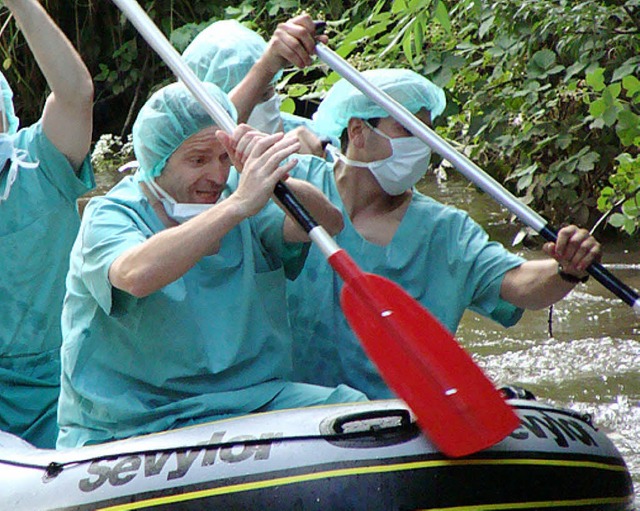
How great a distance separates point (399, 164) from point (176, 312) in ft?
2.81

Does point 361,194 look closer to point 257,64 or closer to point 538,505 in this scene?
point 257,64

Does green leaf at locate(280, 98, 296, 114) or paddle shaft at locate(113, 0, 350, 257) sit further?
green leaf at locate(280, 98, 296, 114)

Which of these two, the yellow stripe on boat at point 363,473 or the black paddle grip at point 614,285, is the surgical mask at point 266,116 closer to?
the black paddle grip at point 614,285

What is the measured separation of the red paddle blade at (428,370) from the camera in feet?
9.46

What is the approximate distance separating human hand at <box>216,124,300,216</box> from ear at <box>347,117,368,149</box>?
0.69m

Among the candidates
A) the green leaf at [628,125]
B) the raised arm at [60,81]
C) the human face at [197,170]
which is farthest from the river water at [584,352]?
the raised arm at [60,81]

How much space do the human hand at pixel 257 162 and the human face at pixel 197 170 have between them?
191 millimetres

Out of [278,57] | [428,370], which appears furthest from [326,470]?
[278,57]

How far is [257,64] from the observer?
3.95 m

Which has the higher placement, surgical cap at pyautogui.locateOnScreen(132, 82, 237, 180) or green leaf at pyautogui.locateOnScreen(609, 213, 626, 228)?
surgical cap at pyautogui.locateOnScreen(132, 82, 237, 180)

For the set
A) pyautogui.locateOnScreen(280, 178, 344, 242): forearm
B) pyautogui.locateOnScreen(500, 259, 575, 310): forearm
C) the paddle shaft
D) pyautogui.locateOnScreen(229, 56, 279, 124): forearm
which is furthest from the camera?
pyautogui.locateOnScreen(229, 56, 279, 124): forearm

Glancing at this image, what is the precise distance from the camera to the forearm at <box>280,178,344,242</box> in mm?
3330

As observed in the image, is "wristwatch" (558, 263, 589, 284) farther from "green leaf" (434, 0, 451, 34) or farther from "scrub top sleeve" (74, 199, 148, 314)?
"green leaf" (434, 0, 451, 34)

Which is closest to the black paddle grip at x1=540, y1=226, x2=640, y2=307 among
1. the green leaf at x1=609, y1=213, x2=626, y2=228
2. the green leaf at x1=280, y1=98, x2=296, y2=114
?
the green leaf at x1=609, y1=213, x2=626, y2=228
